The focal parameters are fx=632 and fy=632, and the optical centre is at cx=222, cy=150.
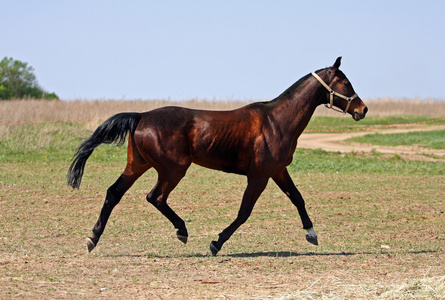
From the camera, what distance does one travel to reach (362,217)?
33.6 feet

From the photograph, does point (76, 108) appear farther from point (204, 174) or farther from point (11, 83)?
point (11, 83)

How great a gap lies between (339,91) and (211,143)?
1.73 metres

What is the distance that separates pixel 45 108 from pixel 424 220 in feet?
62.7

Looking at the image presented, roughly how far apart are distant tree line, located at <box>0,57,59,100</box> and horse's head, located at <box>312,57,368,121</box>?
132 ft

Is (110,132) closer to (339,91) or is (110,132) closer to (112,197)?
(112,197)

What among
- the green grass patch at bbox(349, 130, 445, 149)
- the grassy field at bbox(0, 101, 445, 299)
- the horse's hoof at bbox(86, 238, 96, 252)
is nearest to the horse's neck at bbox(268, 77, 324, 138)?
the grassy field at bbox(0, 101, 445, 299)

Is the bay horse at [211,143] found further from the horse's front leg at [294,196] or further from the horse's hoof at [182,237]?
the horse's front leg at [294,196]

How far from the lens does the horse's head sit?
25.5ft

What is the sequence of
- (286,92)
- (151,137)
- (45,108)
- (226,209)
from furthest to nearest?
(45,108) < (226,209) < (286,92) < (151,137)

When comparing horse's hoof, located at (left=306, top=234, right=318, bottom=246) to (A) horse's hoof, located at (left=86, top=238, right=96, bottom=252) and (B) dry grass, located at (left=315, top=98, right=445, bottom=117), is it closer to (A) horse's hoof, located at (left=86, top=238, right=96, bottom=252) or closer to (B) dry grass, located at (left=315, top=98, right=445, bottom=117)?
(A) horse's hoof, located at (left=86, top=238, right=96, bottom=252)

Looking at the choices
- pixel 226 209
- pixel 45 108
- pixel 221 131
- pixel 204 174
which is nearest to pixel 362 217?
pixel 226 209

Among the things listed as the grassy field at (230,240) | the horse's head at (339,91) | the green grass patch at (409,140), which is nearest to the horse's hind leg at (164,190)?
the grassy field at (230,240)

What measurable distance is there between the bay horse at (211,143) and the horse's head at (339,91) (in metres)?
0.01

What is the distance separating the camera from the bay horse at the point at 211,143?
7328mm
